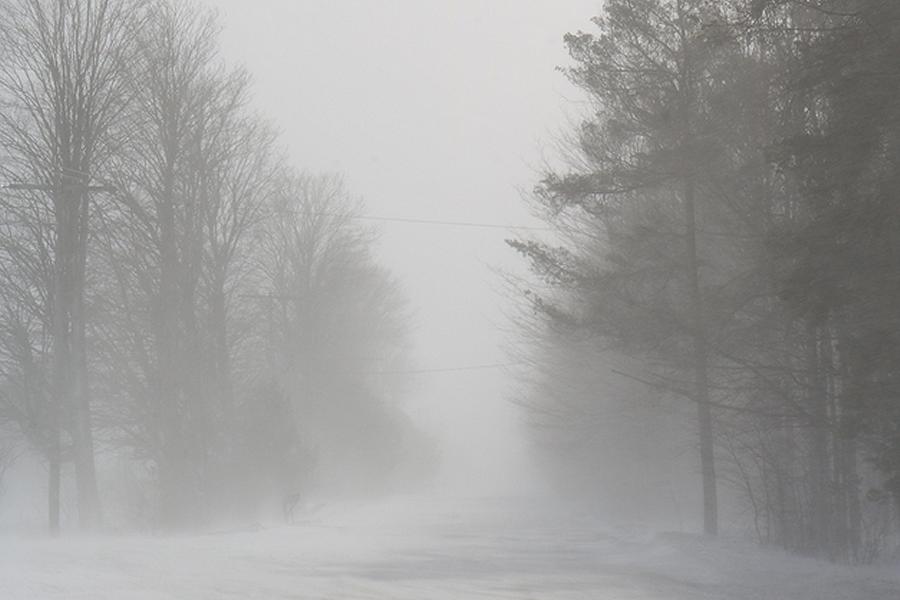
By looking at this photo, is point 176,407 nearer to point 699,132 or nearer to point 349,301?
point 699,132

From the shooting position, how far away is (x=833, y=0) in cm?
1351

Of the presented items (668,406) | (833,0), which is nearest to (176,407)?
(668,406)

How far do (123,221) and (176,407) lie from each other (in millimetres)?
5168

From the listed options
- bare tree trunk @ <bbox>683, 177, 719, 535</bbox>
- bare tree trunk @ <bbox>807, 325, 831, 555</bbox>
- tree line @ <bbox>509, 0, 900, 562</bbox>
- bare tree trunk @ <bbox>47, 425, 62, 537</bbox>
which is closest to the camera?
tree line @ <bbox>509, 0, 900, 562</bbox>

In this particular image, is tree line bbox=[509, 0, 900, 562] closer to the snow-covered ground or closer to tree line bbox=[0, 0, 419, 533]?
the snow-covered ground

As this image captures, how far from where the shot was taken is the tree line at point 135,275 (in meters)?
28.1

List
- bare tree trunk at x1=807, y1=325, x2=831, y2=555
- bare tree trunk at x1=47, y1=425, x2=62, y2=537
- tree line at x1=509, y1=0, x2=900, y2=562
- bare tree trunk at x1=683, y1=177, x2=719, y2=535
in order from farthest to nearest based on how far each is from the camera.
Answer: bare tree trunk at x1=47, y1=425, x2=62, y2=537 < bare tree trunk at x1=683, y1=177, x2=719, y2=535 < bare tree trunk at x1=807, y1=325, x2=831, y2=555 < tree line at x1=509, y1=0, x2=900, y2=562

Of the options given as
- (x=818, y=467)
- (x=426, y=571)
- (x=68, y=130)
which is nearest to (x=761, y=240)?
(x=818, y=467)

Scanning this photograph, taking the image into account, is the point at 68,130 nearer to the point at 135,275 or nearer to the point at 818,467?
the point at 135,275

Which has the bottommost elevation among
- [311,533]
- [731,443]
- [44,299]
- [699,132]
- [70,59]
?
[311,533]

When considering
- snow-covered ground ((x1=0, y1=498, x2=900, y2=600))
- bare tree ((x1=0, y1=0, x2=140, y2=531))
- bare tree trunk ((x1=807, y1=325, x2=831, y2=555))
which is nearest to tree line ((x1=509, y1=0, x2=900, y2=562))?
bare tree trunk ((x1=807, y1=325, x2=831, y2=555))

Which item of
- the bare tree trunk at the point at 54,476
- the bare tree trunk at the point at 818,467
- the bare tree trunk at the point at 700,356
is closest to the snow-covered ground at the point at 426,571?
the bare tree trunk at the point at 818,467

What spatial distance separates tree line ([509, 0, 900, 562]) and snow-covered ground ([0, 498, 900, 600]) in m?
1.64

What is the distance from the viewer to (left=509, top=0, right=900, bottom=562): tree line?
13.1m
